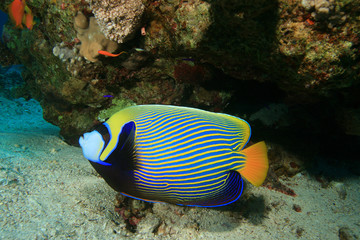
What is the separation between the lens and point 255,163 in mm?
1511

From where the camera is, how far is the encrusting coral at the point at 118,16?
2.35 m

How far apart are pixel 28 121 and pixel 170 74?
7280 millimetres

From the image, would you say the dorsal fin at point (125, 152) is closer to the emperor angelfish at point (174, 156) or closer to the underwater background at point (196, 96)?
the emperor angelfish at point (174, 156)

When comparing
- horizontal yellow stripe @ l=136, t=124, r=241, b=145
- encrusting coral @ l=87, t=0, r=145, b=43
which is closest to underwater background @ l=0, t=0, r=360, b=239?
encrusting coral @ l=87, t=0, r=145, b=43

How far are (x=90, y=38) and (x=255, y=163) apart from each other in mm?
2825

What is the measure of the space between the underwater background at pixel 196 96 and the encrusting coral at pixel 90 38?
19 mm

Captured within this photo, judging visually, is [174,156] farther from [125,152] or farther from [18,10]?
[18,10]

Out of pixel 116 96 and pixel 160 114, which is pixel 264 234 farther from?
pixel 116 96

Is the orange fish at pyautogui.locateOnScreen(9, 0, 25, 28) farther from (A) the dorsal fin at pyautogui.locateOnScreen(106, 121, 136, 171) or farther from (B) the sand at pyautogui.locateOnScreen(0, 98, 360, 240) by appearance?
(A) the dorsal fin at pyautogui.locateOnScreen(106, 121, 136, 171)

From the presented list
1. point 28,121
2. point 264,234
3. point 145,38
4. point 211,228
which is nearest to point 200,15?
point 145,38

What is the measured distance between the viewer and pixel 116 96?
329 cm

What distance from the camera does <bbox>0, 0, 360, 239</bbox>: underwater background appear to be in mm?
1767

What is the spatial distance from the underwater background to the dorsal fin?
3.21 ft

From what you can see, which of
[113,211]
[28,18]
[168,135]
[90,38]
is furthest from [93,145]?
[28,18]
